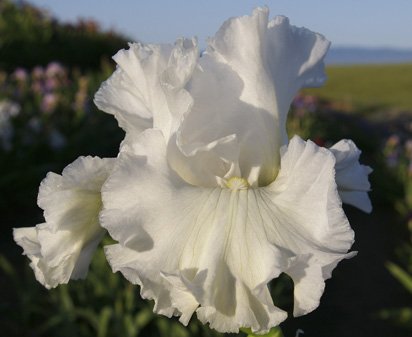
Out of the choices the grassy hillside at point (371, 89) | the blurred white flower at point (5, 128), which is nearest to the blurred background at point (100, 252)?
the blurred white flower at point (5, 128)

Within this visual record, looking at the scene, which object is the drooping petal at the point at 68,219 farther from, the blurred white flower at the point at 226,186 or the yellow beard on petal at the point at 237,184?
the yellow beard on petal at the point at 237,184

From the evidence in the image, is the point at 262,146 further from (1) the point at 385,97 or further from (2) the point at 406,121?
(1) the point at 385,97

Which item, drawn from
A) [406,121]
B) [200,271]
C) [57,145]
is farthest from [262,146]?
[406,121]

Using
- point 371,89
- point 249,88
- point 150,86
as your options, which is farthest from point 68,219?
point 371,89

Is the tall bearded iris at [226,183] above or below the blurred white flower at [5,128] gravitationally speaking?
above

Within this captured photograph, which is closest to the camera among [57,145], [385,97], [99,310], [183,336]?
[183,336]

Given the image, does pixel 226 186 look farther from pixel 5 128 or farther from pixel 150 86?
pixel 5 128
